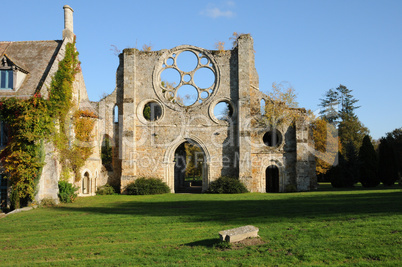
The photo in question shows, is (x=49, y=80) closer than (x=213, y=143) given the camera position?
Yes

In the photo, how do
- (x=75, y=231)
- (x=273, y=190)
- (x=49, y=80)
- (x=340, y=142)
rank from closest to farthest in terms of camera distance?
(x=75, y=231) < (x=49, y=80) < (x=273, y=190) < (x=340, y=142)

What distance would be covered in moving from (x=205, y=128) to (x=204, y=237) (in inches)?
585

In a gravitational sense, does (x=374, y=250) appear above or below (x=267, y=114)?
below

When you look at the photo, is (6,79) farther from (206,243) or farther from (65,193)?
(206,243)

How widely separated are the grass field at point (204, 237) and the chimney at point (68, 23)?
39.4ft

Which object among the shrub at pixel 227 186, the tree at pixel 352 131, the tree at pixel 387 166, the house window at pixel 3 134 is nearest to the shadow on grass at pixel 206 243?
the house window at pixel 3 134

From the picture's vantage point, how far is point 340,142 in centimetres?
4344

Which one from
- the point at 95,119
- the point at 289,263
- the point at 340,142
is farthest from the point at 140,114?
the point at 340,142

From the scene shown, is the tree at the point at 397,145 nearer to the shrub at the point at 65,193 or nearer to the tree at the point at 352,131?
the tree at the point at 352,131

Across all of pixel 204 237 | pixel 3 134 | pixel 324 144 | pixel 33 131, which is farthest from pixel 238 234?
pixel 324 144

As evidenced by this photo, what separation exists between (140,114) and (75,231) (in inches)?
553

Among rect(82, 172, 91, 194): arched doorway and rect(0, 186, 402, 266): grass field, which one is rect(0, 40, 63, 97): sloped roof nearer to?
rect(82, 172, 91, 194): arched doorway

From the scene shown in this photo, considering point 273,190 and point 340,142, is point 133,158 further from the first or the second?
point 340,142

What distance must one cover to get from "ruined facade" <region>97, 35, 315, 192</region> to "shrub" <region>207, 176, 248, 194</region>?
1.78 feet
